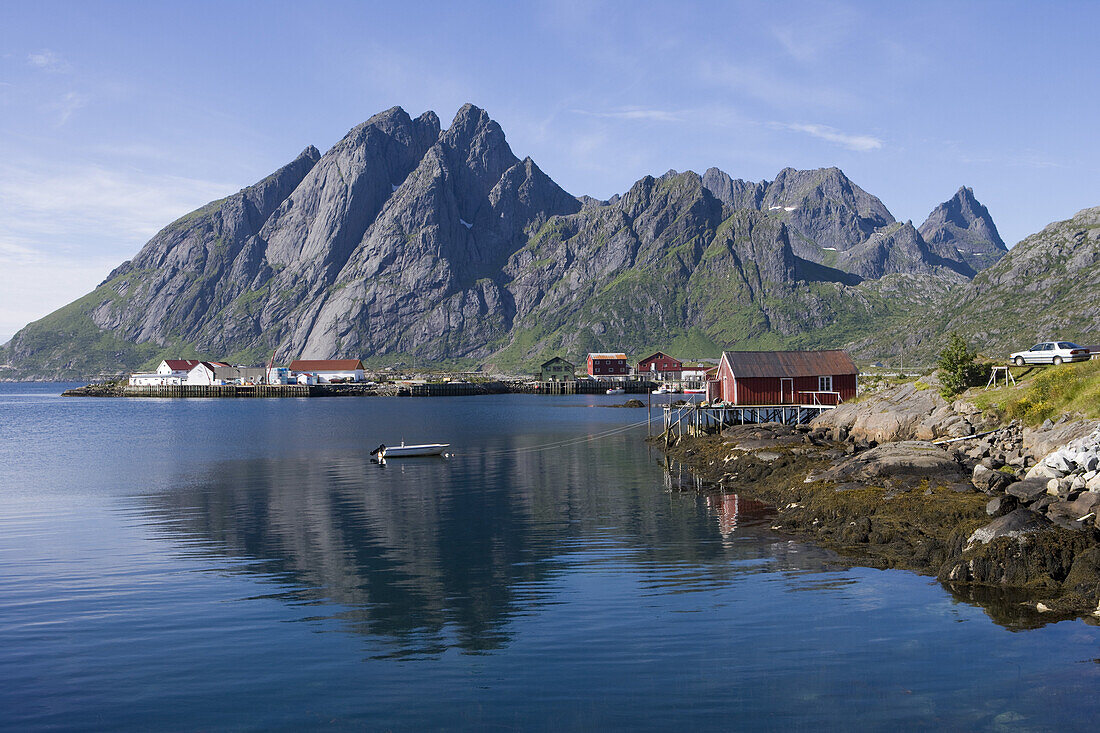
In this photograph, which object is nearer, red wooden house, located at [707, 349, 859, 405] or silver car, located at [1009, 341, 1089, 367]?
silver car, located at [1009, 341, 1089, 367]

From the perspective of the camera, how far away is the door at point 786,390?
258ft

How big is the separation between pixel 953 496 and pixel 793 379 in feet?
153

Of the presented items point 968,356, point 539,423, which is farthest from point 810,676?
point 539,423

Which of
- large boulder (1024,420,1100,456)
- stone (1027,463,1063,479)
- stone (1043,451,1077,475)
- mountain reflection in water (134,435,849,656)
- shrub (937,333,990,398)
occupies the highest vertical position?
shrub (937,333,990,398)

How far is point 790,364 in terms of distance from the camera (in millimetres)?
79875

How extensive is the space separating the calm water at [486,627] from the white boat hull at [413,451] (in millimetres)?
23639

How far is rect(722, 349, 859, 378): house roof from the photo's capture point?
78.9 metres

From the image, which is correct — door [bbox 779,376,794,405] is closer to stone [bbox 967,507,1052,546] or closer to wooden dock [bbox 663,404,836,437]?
wooden dock [bbox 663,404,836,437]

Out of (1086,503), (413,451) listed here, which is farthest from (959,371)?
(413,451)

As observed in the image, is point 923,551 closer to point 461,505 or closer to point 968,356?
point 461,505

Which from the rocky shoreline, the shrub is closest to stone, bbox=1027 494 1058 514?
the rocky shoreline

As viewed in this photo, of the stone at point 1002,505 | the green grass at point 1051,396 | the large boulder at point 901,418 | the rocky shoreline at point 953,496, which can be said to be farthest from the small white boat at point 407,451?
the stone at point 1002,505

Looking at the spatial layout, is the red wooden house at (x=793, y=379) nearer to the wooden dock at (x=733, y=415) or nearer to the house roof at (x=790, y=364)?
the house roof at (x=790, y=364)

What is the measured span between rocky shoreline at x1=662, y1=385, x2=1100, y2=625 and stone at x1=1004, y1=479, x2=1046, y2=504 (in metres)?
0.05
